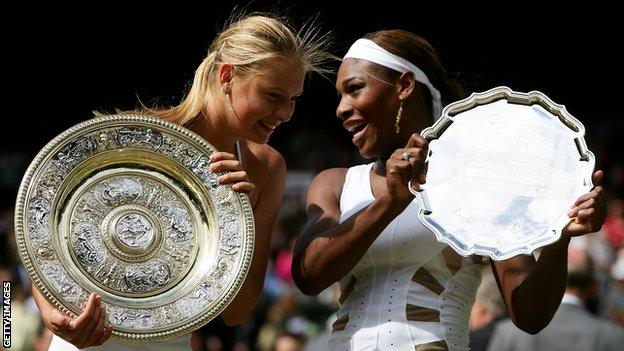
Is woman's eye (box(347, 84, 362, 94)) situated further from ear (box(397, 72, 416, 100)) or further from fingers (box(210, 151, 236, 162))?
fingers (box(210, 151, 236, 162))

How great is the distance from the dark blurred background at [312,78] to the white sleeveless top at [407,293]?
7.38 m

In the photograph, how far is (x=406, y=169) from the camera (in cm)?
350

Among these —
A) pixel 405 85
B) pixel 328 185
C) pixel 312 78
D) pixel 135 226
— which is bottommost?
pixel 312 78

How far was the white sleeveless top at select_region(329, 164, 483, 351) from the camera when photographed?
3.68 m

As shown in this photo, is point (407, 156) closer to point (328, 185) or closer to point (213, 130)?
point (328, 185)

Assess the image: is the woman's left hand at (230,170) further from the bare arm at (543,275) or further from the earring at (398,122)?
the bare arm at (543,275)

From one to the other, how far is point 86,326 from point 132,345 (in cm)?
29

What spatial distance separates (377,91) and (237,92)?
393mm

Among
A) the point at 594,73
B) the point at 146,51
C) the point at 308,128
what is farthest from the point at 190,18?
the point at 594,73

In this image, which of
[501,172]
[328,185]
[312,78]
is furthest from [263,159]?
[312,78]

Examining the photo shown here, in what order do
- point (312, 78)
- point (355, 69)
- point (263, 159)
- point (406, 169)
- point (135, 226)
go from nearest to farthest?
point (406, 169), point (135, 226), point (355, 69), point (263, 159), point (312, 78)

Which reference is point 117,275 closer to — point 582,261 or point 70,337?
point 70,337

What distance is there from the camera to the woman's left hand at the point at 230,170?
3629 millimetres

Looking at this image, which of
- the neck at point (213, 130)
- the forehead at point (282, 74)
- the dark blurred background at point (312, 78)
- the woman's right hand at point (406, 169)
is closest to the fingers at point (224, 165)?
the neck at point (213, 130)
